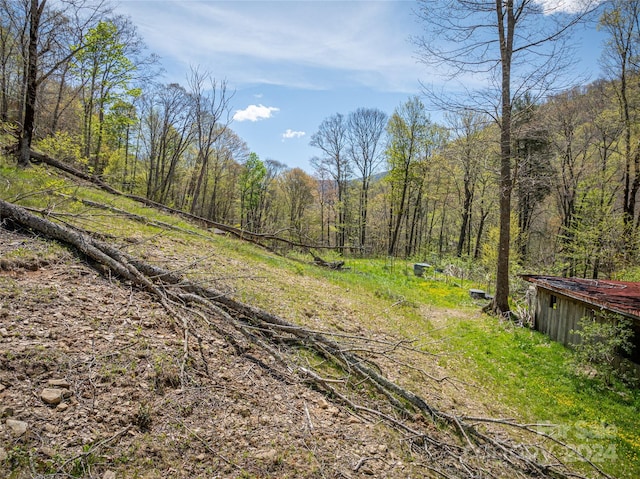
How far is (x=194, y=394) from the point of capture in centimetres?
291

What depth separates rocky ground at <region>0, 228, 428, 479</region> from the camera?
83.7 inches

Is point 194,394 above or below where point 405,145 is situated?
below

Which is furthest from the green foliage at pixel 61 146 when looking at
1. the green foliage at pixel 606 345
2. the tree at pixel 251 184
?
the tree at pixel 251 184

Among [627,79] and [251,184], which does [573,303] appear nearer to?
[627,79]

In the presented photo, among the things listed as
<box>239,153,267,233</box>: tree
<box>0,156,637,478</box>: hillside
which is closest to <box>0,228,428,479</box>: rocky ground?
<box>0,156,637,478</box>: hillside

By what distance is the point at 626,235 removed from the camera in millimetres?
13883

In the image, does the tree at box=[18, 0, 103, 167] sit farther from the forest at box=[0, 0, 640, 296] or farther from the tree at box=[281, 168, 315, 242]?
the tree at box=[281, 168, 315, 242]

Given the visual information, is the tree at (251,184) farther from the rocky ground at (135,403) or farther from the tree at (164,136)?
the rocky ground at (135,403)

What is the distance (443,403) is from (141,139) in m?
28.4

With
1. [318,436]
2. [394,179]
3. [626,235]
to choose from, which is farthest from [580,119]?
[318,436]

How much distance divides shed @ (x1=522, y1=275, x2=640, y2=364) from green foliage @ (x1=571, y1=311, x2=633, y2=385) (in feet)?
0.77

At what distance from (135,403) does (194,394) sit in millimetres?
489

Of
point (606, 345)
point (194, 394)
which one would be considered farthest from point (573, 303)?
point (194, 394)

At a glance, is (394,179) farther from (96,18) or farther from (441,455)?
(441,455)
